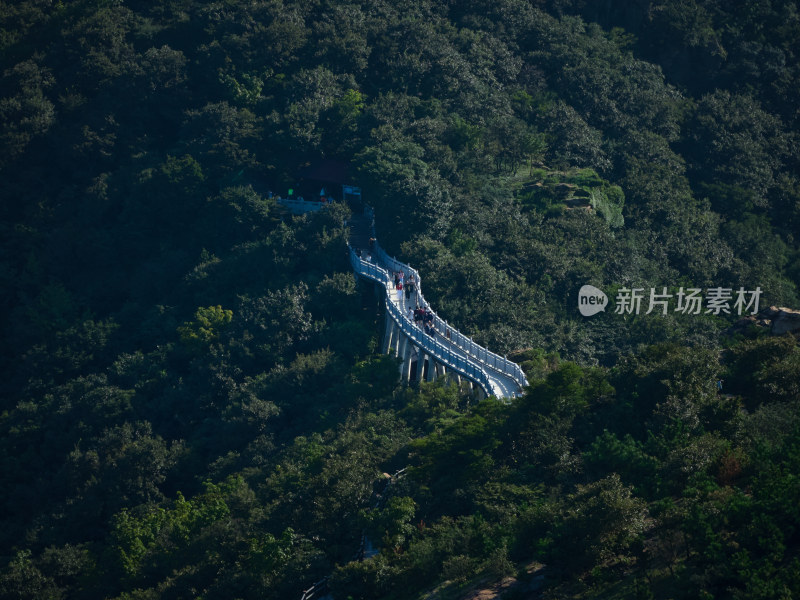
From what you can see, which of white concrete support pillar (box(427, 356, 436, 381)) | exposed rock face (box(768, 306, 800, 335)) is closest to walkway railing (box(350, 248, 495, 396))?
white concrete support pillar (box(427, 356, 436, 381))

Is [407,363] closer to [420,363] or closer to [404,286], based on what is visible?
[420,363]

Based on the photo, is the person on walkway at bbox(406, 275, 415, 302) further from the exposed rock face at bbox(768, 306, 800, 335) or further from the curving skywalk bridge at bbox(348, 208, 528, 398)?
the exposed rock face at bbox(768, 306, 800, 335)

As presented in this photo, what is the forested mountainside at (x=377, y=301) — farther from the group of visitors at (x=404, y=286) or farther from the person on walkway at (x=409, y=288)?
the person on walkway at (x=409, y=288)

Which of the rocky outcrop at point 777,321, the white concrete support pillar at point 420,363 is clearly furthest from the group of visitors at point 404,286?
the rocky outcrop at point 777,321

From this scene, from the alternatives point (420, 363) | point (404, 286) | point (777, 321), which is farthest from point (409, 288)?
point (777, 321)

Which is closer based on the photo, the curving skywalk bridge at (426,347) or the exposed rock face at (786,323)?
the exposed rock face at (786,323)

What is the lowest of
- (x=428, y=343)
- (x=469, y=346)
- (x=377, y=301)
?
(x=377, y=301)

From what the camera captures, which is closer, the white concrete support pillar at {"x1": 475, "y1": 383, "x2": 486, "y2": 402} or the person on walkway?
the white concrete support pillar at {"x1": 475, "y1": 383, "x2": 486, "y2": 402}
